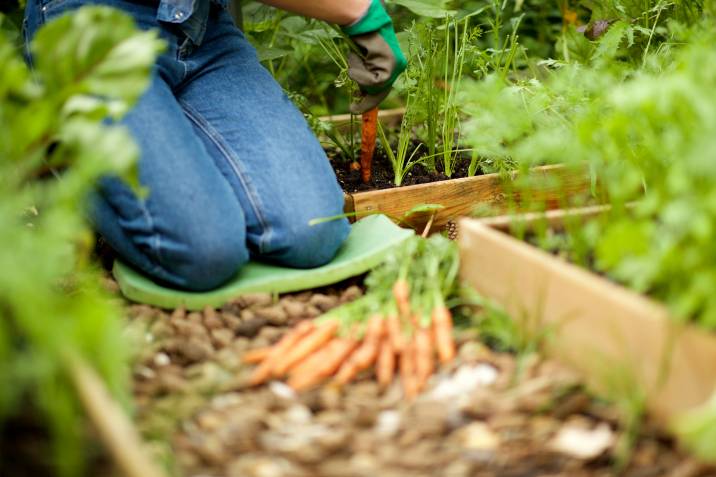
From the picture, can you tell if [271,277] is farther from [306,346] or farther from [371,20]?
[371,20]

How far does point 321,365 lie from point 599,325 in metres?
0.48

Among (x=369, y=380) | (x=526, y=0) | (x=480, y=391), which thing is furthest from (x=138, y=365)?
(x=526, y=0)

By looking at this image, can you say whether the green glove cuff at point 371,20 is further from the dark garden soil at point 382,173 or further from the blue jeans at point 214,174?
the dark garden soil at point 382,173

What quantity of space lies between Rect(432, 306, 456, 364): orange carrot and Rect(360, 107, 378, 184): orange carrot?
887 millimetres

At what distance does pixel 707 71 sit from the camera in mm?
1296

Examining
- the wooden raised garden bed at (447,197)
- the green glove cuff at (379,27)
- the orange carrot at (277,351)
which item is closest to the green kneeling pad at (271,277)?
the wooden raised garden bed at (447,197)

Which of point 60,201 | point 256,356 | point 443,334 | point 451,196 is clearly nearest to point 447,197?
point 451,196

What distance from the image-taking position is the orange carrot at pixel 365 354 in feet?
4.77

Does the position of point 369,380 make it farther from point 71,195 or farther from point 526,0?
point 526,0

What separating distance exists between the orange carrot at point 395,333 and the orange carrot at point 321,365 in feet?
0.25

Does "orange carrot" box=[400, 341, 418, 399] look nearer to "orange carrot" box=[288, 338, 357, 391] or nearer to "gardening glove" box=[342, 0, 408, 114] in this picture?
"orange carrot" box=[288, 338, 357, 391]

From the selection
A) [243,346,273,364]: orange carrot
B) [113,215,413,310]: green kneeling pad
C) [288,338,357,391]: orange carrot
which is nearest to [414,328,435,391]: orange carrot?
[288,338,357,391]: orange carrot

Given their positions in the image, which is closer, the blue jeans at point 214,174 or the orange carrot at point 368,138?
the blue jeans at point 214,174

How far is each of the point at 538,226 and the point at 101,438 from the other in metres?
0.90
